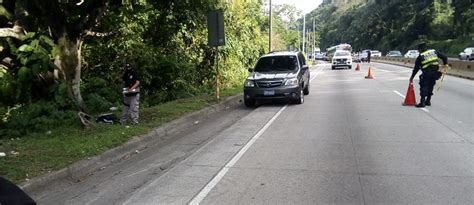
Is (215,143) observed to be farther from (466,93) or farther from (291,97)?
(466,93)

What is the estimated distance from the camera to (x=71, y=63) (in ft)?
35.8

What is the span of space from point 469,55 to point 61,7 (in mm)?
44188

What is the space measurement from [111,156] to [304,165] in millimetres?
3309

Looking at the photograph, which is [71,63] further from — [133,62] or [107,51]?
[107,51]

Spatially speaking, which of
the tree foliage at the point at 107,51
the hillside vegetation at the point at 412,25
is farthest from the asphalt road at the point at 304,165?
the hillside vegetation at the point at 412,25

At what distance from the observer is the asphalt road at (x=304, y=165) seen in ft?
18.8

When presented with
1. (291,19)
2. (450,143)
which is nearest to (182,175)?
(450,143)

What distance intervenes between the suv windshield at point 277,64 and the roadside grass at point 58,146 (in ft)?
18.3

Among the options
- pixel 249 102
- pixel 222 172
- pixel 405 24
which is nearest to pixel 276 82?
pixel 249 102

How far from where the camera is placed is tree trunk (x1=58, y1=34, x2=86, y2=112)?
10754mm

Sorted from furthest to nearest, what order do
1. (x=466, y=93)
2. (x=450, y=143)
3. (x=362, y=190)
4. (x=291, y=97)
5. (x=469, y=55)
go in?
(x=469, y=55) < (x=466, y=93) < (x=291, y=97) < (x=450, y=143) < (x=362, y=190)

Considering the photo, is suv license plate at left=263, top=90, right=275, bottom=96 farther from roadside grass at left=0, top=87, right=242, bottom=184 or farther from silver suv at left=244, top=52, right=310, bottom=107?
roadside grass at left=0, top=87, right=242, bottom=184

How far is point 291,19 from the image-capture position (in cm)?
6719

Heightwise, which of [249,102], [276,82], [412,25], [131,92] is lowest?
[249,102]
